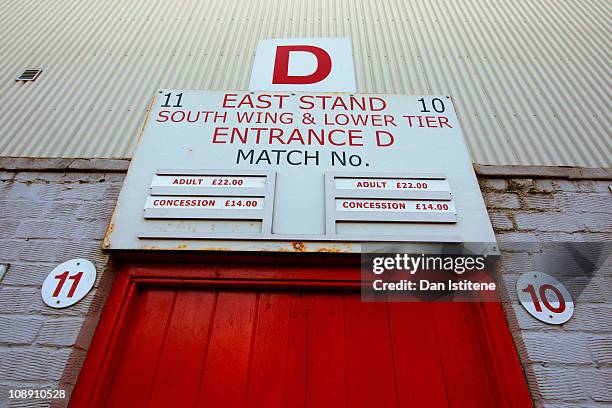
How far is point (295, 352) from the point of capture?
6.08 feet

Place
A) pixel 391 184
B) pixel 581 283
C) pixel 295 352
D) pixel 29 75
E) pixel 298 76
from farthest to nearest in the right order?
pixel 29 75 < pixel 298 76 < pixel 391 184 < pixel 581 283 < pixel 295 352

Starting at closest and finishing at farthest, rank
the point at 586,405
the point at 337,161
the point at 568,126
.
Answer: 1. the point at 586,405
2. the point at 337,161
3. the point at 568,126

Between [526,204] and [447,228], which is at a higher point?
[526,204]

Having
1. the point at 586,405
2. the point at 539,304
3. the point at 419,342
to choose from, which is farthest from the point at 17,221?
the point at 586,405

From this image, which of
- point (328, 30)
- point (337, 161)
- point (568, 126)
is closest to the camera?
point (337, 161)

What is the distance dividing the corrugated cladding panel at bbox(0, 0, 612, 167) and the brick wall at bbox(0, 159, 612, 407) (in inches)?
9.6

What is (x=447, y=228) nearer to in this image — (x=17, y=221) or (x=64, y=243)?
(x=64, y=243)

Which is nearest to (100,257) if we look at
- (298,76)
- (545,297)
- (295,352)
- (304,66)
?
(295,352)

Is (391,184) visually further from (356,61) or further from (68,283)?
(68,283)

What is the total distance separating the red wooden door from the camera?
1.73 metres

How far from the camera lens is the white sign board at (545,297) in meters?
1.85

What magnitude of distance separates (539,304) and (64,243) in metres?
2.48

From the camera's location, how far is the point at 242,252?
2000 millimetres

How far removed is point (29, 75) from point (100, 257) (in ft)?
7.12
